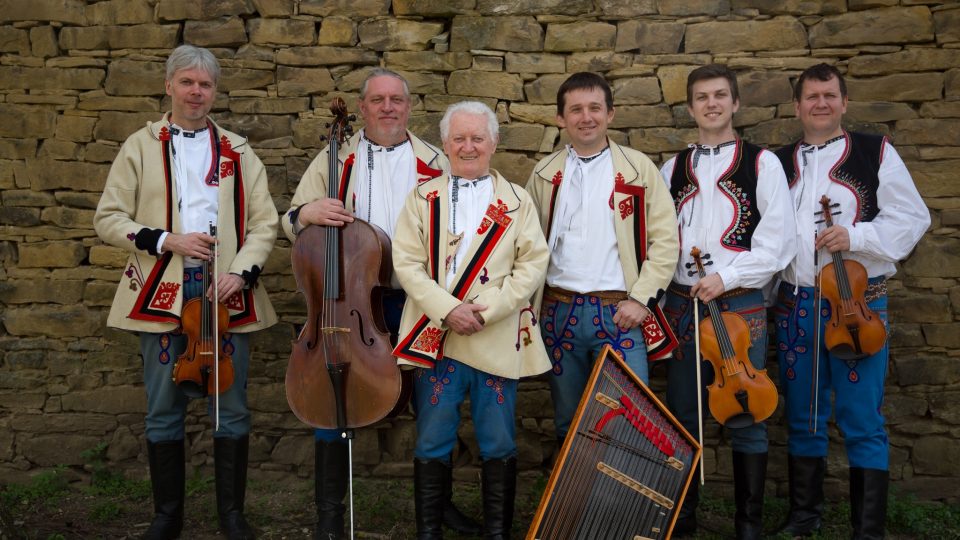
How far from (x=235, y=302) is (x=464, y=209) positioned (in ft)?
3.19

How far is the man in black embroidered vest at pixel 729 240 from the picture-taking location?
9.30 feet

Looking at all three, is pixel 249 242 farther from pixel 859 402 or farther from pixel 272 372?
pixel 859 402

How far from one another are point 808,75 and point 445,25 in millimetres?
1621

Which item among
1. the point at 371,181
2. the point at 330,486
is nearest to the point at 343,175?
the point at 371,181

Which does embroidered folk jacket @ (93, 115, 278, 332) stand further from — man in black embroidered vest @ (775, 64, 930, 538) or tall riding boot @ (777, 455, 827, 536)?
tall riding boot @ (777, 455, 827, 536)

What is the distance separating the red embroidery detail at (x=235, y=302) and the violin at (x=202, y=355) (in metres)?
0.10

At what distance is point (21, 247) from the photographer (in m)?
3.76

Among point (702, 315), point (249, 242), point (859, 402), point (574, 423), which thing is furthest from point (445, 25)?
point (859, 402)

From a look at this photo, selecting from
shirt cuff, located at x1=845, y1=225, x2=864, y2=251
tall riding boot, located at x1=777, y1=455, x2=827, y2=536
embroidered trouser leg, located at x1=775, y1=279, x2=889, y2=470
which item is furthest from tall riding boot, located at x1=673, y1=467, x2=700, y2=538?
shirt cuff, located at x1=845, y1=225, x2=864, y2=251

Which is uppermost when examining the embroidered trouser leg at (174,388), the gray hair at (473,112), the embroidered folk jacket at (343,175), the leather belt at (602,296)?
the gray hair at (473,112)

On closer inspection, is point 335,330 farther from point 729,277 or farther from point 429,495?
point 729,277

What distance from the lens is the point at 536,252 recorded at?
271 cm

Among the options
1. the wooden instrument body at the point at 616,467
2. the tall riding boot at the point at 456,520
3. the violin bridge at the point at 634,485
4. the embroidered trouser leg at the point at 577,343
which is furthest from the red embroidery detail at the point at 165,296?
the violin bridge at the point at 634,485

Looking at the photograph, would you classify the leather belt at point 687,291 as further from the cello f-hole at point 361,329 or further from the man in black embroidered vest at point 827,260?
the cello f-hole at point 361,329
